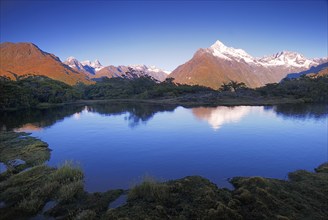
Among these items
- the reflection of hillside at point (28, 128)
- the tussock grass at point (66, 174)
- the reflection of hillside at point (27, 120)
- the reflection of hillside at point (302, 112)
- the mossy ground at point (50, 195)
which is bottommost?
the reflection of hillside at point (28, 128)

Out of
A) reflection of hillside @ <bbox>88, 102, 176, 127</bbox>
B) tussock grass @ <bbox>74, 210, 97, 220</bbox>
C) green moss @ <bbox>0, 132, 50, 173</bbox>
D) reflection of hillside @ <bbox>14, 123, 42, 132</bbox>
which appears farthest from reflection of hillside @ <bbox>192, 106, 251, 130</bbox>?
reflection of hillside @ <bbox>14, 123, 42, 132</bbox>

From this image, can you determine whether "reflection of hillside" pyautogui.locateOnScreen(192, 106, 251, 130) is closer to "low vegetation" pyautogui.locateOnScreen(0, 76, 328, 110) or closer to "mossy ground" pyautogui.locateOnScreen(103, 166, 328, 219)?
"low vegetation" pyautogui.locateOnScreen(0, 76, 328, 110)

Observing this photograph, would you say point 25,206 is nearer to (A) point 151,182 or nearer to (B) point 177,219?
(A) point 151,182

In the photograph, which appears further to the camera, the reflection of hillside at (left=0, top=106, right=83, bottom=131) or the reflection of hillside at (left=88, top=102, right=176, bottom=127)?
the reflection of hillside at (left=88, top=102, right=176, bottom=127)

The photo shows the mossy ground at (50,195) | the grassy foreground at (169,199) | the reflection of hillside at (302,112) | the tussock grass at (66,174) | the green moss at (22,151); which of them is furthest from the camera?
the reflection of hillside at (302,112)

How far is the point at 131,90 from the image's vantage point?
14675 cm

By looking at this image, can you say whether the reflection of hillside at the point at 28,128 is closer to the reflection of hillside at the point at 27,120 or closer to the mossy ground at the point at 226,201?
the reflection of hillside at the point at 27,120

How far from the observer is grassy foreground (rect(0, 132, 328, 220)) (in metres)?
13.8

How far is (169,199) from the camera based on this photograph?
15.6 metres

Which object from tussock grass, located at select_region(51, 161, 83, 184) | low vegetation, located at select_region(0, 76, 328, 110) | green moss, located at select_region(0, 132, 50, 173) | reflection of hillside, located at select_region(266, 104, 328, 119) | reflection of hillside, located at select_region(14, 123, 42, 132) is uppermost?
low vegetation, located at select_region(0, 76, 328, 110)

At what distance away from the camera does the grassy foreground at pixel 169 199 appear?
13750 mm

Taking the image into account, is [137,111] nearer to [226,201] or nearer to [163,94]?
[163,94]

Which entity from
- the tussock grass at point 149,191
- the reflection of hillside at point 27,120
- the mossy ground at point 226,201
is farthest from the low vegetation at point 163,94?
the mossy ground at point 226,201

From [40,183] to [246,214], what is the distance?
15.8 m
